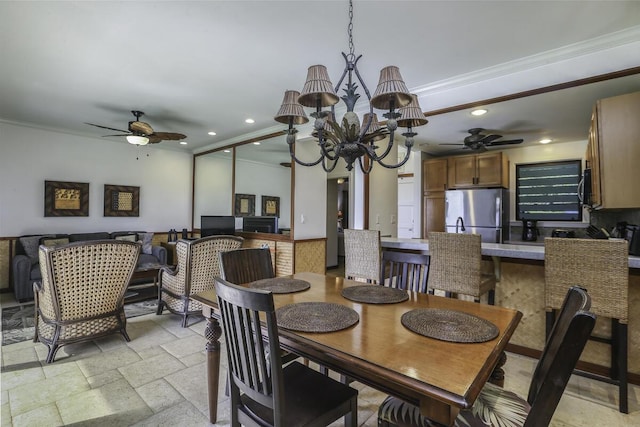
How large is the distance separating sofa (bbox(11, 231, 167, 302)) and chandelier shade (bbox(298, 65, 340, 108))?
116 inches

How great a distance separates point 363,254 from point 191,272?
1.86 m

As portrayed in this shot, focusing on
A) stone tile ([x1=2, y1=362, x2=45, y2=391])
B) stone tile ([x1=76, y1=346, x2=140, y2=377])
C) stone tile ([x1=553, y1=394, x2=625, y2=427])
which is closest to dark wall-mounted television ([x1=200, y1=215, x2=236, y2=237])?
stone tile ([x1=76, y1=346, x2=140, y2=377])

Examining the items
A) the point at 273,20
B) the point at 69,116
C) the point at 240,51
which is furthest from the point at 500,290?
the point at 69,116

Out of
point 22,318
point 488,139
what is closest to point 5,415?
point 22,318

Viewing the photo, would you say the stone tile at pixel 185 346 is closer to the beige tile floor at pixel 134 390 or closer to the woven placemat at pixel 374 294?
the beige tile floor at pixel 134 390

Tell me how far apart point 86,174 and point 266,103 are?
3.77 m

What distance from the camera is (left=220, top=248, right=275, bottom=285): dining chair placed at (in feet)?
6.90

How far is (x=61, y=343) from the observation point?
254 centimetres

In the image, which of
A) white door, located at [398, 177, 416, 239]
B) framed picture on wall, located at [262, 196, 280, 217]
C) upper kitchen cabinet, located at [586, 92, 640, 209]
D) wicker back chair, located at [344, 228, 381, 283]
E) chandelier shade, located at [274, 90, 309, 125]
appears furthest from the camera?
white door, located at [398, 177, 416, 239]

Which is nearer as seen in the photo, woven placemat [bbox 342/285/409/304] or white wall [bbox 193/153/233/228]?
woven placemat [bbox 342/285/409/304]

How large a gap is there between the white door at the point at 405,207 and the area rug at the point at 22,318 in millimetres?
5176

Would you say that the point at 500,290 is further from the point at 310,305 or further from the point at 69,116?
the point at 69,116

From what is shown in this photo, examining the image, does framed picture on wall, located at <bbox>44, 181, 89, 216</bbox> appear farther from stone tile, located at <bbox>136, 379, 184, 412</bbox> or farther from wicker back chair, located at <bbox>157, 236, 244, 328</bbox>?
stone tile, located at <bbox>136, 379, 184, 412</bbox>

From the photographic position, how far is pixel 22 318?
11.5 feet
